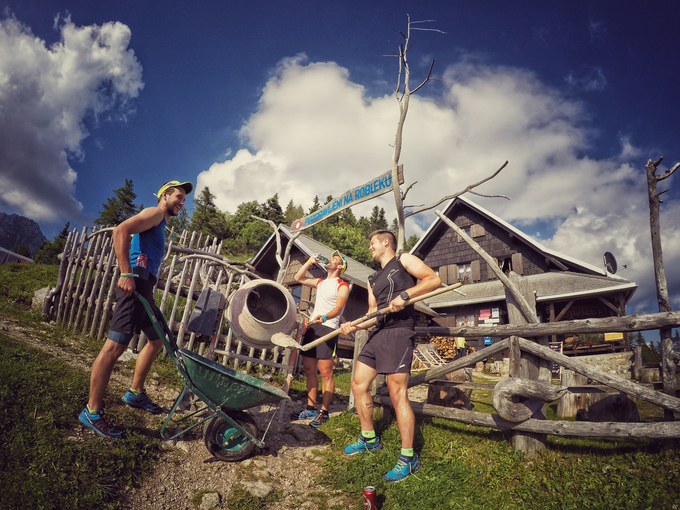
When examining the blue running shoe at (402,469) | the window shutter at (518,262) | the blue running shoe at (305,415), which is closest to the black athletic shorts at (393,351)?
the blue running shoe at (402,469)

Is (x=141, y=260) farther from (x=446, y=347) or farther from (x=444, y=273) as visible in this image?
(x=444, y=273)

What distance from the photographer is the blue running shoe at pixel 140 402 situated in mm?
3398

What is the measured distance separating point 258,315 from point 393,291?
1920 mm

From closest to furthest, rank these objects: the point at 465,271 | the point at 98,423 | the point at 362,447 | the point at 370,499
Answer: the point at 370,499 → the point at 98,423 → the point at 362,447 → the point at 465,271

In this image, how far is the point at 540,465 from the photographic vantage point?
2781mm

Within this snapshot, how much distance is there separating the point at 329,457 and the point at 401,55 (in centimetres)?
571

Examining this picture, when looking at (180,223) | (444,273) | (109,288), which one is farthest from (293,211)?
(109,288)

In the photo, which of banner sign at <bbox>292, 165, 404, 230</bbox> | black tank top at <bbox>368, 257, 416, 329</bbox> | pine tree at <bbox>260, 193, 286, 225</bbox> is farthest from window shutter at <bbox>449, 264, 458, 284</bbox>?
pine tree at <bbox>260, 193, 286, 225</bbox>

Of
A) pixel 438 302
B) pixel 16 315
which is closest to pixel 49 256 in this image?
pixel 16 315

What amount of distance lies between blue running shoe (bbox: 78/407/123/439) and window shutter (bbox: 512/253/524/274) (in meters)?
15.4

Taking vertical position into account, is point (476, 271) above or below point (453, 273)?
above

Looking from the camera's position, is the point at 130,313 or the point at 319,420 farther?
the point at 319,420

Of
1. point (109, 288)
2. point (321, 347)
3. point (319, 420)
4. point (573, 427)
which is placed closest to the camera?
point (573, 427)

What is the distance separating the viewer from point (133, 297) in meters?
3.02
